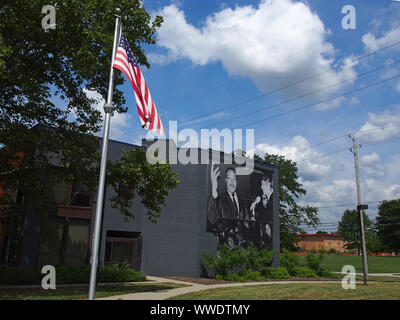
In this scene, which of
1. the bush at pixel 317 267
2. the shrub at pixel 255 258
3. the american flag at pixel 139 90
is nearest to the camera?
the american flag at pixel 139 90

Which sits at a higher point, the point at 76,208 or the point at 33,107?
the point at 33,107

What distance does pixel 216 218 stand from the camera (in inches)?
1049

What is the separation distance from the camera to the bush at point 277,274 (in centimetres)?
2698

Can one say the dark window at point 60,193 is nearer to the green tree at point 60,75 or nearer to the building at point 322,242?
the green tree at point 60,75

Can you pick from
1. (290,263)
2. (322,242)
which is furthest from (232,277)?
(322,242)

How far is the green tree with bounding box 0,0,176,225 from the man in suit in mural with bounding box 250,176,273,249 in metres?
15.9

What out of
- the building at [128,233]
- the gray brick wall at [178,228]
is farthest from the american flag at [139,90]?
the gray brick wall at [178,228]

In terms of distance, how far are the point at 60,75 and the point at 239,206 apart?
17.3m

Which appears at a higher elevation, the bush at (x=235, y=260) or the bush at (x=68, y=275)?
the bush at (x=235, y=260)

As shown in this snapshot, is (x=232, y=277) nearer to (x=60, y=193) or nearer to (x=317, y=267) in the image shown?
(x=317, y=267)

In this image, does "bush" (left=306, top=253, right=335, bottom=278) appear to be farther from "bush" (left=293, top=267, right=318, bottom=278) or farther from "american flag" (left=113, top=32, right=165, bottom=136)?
"american flag" (left=113, top=32, right=165, bottom=136)

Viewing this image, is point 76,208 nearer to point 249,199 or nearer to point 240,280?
point 240,280
